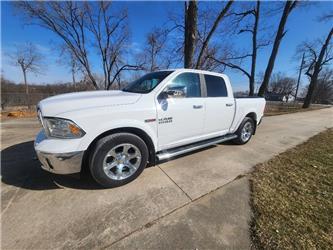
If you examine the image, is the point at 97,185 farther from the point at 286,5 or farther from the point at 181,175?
the point at 286,5

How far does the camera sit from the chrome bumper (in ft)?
7.95

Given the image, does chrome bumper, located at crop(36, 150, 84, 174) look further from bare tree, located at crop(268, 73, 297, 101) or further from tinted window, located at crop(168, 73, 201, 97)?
bare tree, located at crop(268, 73, 297, 101)

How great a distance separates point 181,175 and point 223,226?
1272 mm

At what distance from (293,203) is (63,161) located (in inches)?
132

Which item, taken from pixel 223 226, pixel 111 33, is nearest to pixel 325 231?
pixel 223 226

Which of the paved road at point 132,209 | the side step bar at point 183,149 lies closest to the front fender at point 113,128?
the side step bar at point 183,149

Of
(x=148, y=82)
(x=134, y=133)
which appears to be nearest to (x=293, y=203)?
(x=134, y=133)

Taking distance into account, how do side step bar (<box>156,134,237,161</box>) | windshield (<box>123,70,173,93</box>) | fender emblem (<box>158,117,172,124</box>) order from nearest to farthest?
fender emblem (<box>158,117,172,124</box>), side step bar (<box>156,134,237,161</box>), windshield (<box>123,70,173,93</box>)

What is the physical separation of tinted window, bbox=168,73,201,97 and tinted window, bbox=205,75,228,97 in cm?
33

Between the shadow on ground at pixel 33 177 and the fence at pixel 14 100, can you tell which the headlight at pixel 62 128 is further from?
the fence at pixel 14 100

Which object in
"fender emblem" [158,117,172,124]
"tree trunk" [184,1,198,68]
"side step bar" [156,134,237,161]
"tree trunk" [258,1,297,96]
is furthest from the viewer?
"tree trunk" [258,1,297,96]

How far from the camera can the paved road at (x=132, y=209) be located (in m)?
1.93

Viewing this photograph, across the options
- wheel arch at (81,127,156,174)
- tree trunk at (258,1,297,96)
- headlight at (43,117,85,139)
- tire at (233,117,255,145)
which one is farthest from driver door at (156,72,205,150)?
tree trunk at (258,1,297,96)

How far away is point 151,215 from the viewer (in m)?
2.29
